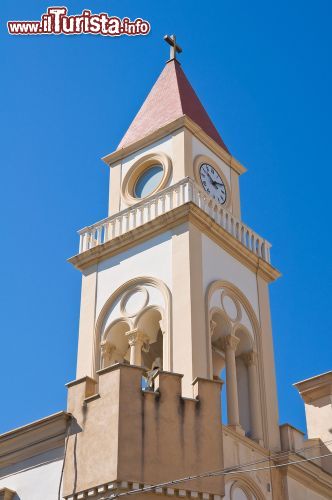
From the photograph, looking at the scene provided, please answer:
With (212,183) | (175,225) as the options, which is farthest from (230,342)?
(212,183)

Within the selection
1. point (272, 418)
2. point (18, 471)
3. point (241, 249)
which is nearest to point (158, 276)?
point (241, 249)

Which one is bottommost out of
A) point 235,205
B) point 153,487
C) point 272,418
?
point 153,487

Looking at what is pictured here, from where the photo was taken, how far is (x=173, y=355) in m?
21.6

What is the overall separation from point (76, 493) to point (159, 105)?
14429 millimetres

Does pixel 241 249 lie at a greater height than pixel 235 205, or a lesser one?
lesser

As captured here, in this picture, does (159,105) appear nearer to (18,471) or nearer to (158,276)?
(158,276)

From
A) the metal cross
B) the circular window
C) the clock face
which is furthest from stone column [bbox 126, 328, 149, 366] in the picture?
the metal cross

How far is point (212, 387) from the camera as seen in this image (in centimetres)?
1897

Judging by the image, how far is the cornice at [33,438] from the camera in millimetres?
18547

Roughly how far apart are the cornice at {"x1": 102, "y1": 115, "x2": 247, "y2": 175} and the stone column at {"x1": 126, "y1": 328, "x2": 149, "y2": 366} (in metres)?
6.55

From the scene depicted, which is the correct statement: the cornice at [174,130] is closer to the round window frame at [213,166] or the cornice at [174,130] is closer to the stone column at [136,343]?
the round window frame at [213,166]

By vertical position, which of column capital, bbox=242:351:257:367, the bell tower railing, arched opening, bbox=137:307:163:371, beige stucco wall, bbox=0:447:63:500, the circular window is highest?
the circular window

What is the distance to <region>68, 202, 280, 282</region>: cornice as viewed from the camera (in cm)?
2367

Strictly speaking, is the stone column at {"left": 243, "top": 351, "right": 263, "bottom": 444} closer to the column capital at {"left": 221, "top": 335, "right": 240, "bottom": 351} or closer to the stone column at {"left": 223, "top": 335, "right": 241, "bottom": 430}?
the stone column at {"left": 223, "top": 335, "right": 241, "bottom": 430}
